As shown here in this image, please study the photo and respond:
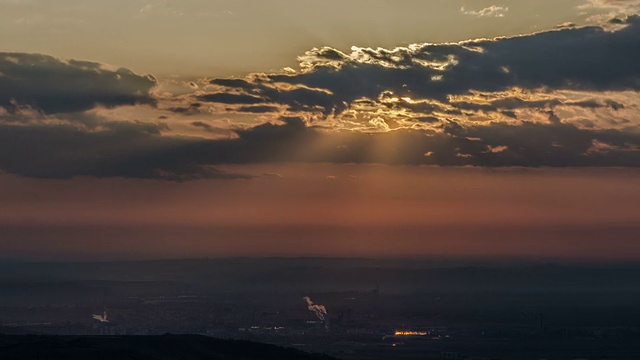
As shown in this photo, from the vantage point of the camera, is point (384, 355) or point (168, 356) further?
point (384, 355)

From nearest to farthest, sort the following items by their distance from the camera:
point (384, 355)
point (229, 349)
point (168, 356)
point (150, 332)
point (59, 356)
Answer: point (59, 356) → point (168, 356) → point (229, 349) → point (384, 355) → point (150, 332)

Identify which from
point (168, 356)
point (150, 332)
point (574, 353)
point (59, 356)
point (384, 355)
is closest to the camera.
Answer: point (59, 356)

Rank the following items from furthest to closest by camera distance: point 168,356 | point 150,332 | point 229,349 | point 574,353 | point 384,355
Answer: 1. point 150,332
2. point 574,353
3. point 384,355
4. point 229,349
5. point 168,356

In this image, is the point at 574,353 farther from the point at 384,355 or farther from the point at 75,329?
the point at 75,329

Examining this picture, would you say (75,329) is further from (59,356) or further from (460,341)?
(59,356)

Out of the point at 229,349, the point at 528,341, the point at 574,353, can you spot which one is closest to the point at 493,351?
the point at 574,353

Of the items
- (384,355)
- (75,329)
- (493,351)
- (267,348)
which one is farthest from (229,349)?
(75,329)
